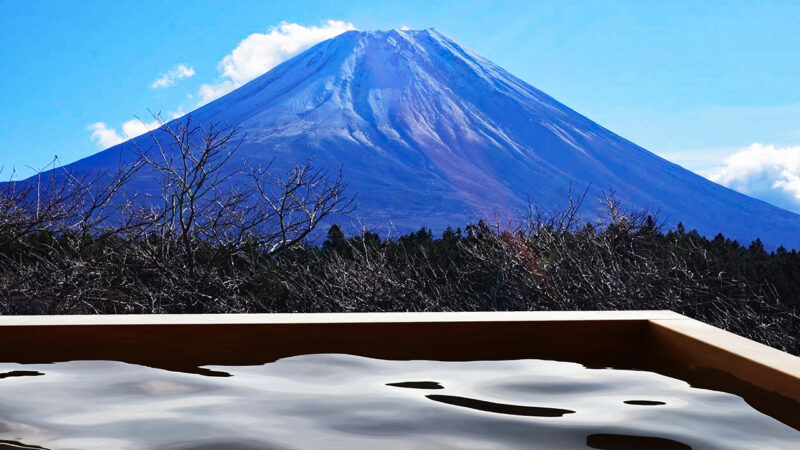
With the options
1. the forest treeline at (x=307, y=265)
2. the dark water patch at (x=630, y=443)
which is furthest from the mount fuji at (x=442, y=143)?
the dark water patch at (x=630, y=443)

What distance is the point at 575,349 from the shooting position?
2.54 meters

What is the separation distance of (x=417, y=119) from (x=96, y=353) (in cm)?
8844

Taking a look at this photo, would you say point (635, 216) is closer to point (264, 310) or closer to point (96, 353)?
point (264, 310)

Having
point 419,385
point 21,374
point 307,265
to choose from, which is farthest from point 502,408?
point 307,265

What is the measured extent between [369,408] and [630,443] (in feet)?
2.08

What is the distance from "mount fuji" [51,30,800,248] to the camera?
7975 cm

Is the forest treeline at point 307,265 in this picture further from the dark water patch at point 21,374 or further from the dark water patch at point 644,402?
the dark water patch at point 644,402

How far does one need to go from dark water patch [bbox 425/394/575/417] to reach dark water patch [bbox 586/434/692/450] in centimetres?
19

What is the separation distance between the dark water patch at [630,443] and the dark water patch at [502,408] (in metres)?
0.19

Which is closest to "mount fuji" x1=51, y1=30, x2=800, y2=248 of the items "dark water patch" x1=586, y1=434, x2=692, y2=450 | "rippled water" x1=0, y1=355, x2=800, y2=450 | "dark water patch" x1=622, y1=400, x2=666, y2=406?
"rippled water" x1=0, y1=355, x2=800, y2=450

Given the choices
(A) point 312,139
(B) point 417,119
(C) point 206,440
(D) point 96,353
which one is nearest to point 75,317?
(D) point 96,353

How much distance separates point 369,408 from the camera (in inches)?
79.5

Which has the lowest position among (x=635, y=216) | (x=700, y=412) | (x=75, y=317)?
(x=700, y=412)

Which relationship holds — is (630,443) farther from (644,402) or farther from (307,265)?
(307,265)
